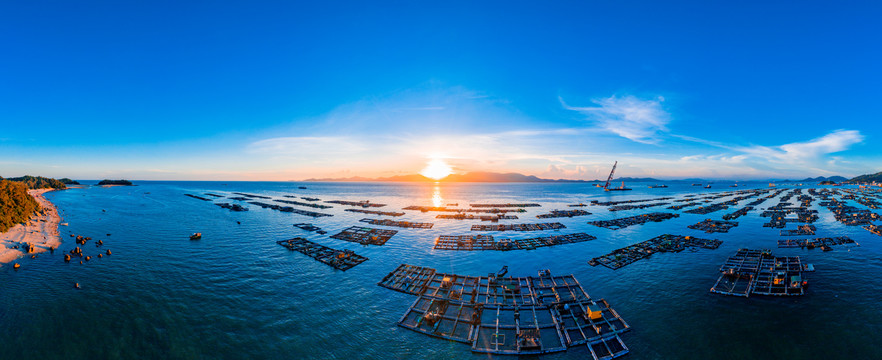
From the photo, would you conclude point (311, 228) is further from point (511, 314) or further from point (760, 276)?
point (760, 276)

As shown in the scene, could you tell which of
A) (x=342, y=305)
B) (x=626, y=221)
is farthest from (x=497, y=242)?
(x=626, y=221)

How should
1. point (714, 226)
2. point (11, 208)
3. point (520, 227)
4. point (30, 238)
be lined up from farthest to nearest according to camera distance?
point (520, 227) < point (714, 226) < point (11, 208) < point (30, 238)

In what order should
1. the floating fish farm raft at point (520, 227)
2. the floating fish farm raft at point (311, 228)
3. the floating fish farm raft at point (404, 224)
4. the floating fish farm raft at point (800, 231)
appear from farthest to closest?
the floating fish farm raft at point (404, 224)
the floating fish farm raft at point (520, 227)
the floating fish farm raft at point (311, 228)
the floating fish farm raft at point (800, 231)

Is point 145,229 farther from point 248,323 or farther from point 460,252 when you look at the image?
point 460,252

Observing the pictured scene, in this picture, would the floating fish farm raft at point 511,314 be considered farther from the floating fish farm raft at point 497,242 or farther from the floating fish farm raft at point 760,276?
the floating fish farm raft at point 760,276

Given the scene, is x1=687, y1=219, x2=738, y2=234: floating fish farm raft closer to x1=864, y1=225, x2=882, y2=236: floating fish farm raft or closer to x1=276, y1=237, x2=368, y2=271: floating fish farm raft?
x1=864, y1=225, x2=882, y2=236: floating fish farm raft

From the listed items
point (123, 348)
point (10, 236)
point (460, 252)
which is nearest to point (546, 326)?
point (460, 252)

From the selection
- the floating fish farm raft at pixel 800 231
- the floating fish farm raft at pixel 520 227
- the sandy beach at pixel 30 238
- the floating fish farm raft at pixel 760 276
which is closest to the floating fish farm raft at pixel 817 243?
the floating fish farm raft at pixel 800 231
